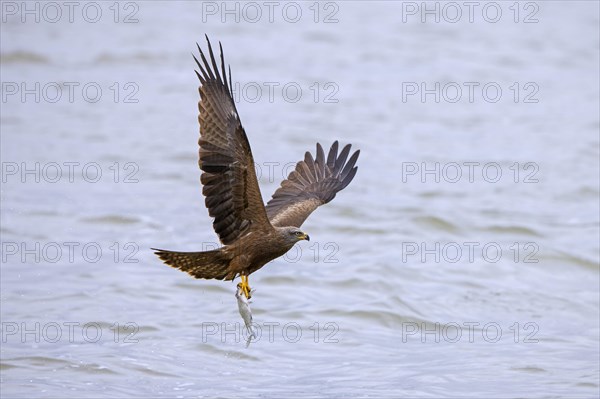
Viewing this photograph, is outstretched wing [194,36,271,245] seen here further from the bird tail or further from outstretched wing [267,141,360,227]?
outstretched wing [267,141,360,227]

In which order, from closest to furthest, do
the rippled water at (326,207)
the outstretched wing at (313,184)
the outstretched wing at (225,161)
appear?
the outstretched wing at (225,161) < the outstretched wing at (313,184) < the rippled water at (326,207)

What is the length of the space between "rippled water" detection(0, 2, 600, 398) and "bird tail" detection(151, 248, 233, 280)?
7.27 ft

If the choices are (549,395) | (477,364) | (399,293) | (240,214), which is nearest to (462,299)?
(399,293)

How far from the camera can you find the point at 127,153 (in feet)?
60.5

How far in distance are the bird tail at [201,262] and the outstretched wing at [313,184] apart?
46.9 inches

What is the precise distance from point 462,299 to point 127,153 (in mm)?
6033

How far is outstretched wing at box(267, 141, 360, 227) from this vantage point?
11.2 meters

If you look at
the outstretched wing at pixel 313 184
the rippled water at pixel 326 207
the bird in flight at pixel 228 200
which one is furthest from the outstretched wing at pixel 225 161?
the rippled water at pixel 326 207

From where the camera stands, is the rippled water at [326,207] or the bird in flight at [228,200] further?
the rippled water at [326,207]

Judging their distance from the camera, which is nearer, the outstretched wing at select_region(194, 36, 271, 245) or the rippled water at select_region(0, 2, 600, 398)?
the outstretched wing at select_region(194, 36, 271, 245)

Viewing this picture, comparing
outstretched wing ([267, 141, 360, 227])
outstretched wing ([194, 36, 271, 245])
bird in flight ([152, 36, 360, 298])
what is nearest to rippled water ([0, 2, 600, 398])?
outstretched wing ([267, 141, 360, 227])

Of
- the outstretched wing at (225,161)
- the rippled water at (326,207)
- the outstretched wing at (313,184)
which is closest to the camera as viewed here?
the outstretched wing at (225,161)

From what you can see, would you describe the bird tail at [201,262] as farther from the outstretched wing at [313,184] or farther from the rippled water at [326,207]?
the rippled water at [326,207]

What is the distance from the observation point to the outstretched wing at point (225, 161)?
9.41 m
